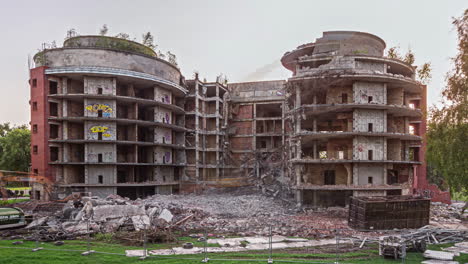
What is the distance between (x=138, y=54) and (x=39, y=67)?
1029 cm

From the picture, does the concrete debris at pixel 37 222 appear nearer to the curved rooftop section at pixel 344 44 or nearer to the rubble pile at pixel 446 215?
the curved rooftop section at pixel 344 44

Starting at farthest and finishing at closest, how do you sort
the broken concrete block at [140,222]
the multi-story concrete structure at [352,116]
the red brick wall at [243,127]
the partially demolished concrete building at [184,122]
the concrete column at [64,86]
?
the red brick wall at [243,127], the concrete column at [64,86], the partially demolished concrete building at [184,122], the multi-story concrete structure at [352,116], the broken concrete block at [140,222]

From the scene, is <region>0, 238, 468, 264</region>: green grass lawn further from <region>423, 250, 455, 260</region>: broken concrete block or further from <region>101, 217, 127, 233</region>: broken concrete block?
<region>101, 217, 127, 233</region>: broken concrete block

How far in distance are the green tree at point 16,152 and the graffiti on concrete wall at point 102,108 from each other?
23.7 meters

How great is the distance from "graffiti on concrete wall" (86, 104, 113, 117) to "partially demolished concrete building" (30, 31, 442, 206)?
11 cm

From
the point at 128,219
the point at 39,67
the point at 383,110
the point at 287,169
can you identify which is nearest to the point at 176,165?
the point at 287,169

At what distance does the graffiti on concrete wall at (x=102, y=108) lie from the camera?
33344 mm

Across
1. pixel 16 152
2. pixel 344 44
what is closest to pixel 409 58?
pixel 344 44

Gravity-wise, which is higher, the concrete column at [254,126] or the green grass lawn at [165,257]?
the concrete column at [254,126]

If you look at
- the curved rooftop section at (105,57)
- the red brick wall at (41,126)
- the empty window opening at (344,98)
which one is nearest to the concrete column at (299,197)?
the empty window opening at (344,98)

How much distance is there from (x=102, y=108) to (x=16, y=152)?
24432mm

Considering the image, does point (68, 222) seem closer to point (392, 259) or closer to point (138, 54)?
point (392, 259)

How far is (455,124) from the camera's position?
14.6 meters

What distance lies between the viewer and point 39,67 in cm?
3294
